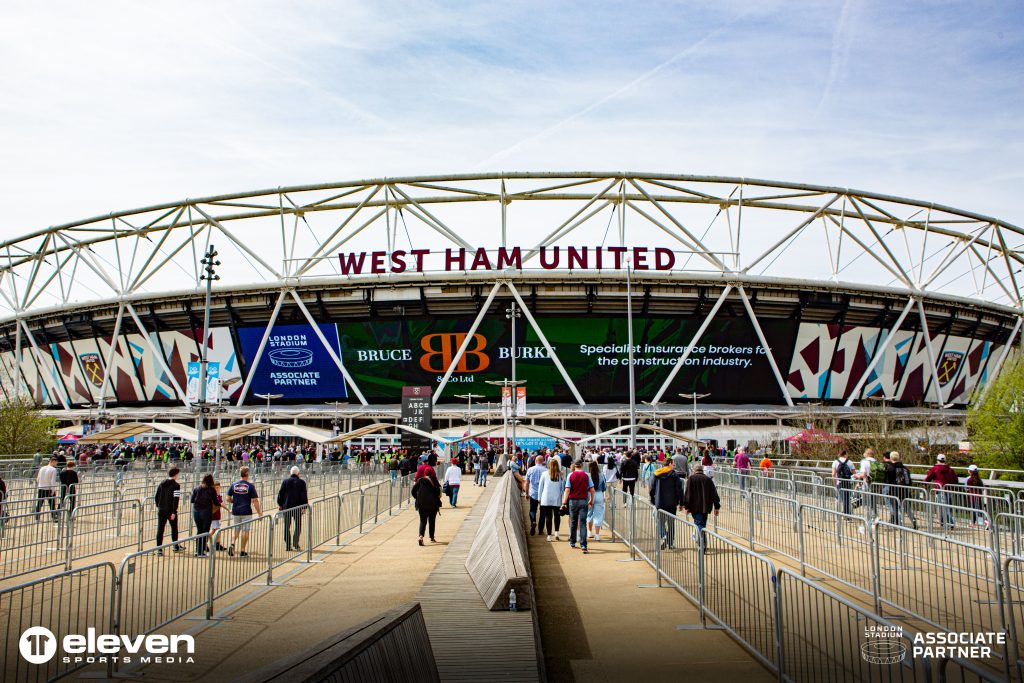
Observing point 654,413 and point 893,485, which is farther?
point 654,413

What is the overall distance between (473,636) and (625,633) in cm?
262

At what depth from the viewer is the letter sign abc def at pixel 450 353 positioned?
5478cm

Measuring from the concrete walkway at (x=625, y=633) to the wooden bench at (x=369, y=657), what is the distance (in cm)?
249

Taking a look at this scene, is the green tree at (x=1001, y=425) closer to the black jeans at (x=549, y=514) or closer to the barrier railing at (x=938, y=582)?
the black jeans at (x=549, y=514)

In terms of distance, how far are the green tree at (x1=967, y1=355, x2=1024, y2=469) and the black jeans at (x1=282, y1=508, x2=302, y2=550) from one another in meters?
23.6

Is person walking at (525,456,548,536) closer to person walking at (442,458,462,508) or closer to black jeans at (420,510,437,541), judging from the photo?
black jeans at (420,510,437,541)

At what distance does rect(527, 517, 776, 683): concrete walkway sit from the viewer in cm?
747

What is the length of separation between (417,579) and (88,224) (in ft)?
198

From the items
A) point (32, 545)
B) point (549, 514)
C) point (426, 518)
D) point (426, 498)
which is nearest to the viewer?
point (32, 545)

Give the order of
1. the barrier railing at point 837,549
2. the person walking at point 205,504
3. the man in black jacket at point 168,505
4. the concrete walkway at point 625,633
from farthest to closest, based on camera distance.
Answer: the man in black jacket at point 168,505, the person walking at point 205,504, the barrier railing at point 837,549, the concrete walkway at point 625,633

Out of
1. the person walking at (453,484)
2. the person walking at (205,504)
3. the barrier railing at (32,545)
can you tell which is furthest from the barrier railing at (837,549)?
the person walking at (453,484)

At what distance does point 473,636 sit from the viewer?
702 cm

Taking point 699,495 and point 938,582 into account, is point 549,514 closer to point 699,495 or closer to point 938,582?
point 699,495

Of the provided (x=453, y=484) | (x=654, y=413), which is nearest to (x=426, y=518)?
(x=453, y=484)
